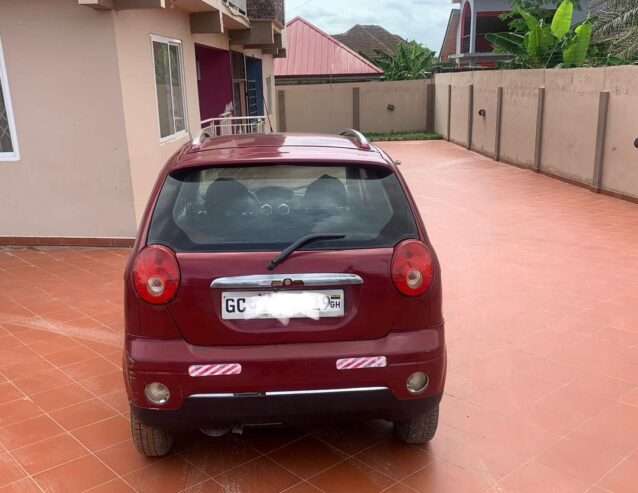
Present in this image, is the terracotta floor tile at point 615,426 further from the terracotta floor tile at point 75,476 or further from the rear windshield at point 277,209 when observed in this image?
the terracotta floor tile at point 75,476

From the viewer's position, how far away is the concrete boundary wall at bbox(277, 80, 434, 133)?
2689 cm

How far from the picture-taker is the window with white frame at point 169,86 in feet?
29.7

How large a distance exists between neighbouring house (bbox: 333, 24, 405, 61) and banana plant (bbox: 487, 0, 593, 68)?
33223 mm

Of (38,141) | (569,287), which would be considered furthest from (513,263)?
(38,141)

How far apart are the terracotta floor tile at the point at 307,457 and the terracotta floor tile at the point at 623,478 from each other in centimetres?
138

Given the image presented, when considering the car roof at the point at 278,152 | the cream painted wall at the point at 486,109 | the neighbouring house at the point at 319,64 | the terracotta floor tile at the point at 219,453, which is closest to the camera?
the car roof at the point at 278,152

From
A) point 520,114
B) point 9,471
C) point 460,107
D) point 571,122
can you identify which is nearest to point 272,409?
point 9,471

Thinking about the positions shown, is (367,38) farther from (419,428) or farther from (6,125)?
(419,428)

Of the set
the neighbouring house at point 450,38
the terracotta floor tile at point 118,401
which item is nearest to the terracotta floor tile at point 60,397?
the terracotta floor tile at point 118,401

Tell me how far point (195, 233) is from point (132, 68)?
560 cm

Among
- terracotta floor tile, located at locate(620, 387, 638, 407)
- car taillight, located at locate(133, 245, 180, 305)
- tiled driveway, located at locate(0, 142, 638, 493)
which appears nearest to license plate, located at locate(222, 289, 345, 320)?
car taillight, located at locate(133, 245, 180, 305)

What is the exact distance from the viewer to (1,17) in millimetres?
7410

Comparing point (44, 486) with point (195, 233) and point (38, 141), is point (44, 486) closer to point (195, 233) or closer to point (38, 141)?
point (195, 233)

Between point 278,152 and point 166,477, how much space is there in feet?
5.89
